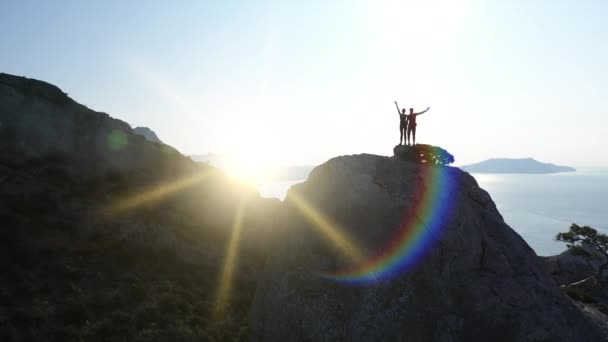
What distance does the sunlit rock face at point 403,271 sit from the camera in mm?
14031

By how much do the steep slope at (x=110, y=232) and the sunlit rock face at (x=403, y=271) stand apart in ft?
16.2

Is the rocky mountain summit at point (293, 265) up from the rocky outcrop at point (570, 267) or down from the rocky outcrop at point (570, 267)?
up

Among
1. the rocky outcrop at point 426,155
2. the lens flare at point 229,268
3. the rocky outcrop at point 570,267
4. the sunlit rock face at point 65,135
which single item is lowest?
the rocky outcrop at point 570,267

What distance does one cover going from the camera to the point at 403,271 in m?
14.9

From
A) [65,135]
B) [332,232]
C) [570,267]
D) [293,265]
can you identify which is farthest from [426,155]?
[570,267]

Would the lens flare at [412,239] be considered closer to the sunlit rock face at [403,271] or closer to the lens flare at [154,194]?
the sunlit rock face at [403,271]

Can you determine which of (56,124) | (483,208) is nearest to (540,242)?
(483,208)

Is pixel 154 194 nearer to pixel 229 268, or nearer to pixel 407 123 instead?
pixel 229 268

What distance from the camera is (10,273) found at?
18328mm

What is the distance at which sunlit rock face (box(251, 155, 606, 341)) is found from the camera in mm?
14031

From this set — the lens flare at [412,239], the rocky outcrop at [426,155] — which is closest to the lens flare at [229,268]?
the lens flare at [412,239]

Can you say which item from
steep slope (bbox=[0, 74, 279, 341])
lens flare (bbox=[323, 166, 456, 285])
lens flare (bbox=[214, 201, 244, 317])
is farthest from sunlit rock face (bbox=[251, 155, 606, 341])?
steep slope (bbox=[0, 74, 279, 341])

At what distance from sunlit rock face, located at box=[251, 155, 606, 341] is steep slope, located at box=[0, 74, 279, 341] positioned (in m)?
4.95

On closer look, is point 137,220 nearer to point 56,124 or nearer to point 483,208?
point 56,124
